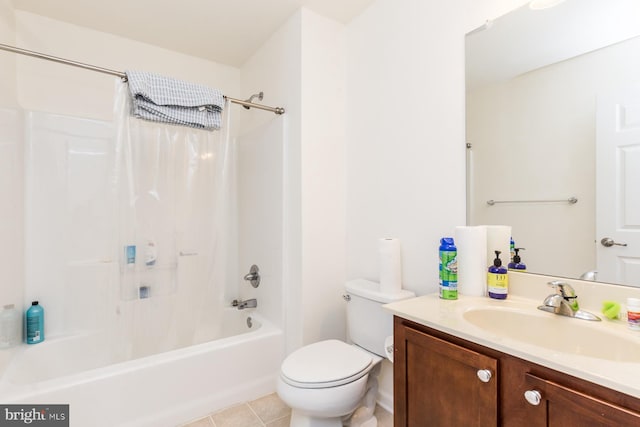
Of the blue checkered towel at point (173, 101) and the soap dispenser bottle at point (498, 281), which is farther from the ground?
the blue checkered towel at point (173, 101)

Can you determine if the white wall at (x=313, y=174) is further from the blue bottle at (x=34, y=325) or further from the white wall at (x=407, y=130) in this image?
the blue bottle at (x=34, y=325)

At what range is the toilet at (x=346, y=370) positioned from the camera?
1.31 meters

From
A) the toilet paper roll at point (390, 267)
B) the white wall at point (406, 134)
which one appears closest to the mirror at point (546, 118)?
the white wall at point (406, 134)

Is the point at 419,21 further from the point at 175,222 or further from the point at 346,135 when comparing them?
the point at 175,222

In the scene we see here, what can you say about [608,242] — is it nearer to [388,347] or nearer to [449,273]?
[449,273]

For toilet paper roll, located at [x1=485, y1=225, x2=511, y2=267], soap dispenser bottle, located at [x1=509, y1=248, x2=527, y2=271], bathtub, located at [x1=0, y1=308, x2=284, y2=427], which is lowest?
bathtub, located at [x1=0, y1=308, x2=284, y2=427]

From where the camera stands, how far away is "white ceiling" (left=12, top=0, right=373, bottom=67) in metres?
1.88

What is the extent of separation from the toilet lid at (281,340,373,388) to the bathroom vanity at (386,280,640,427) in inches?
11.8

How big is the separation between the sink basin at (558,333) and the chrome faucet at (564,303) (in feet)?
0.08

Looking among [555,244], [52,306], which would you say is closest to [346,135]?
[555,244]

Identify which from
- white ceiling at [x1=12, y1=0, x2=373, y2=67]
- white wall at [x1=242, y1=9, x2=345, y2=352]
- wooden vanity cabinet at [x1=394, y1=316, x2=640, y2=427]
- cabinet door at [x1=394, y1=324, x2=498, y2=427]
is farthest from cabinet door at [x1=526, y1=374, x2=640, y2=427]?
white ceiling at [x1=12, y1=0, x2=373, y2=67]

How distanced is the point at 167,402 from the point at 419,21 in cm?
241

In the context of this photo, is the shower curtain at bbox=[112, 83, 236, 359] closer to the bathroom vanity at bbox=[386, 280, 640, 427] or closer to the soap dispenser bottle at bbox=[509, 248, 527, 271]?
the bathroom vanity at bbox=[386, 280, 640, 427]

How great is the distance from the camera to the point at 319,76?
6.48 ft
